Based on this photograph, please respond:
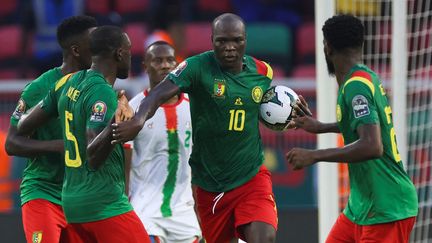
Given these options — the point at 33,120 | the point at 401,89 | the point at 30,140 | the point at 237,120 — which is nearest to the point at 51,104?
the point at 33,120

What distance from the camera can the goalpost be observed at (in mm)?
9484

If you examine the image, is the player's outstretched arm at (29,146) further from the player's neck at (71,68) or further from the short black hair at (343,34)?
the short black hair at (343,34)

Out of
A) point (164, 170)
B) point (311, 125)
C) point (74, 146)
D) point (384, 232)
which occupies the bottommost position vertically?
point (384, 232)

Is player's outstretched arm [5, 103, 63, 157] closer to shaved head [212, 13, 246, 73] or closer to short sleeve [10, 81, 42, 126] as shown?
short sleeve [10, 81, 42, 126]

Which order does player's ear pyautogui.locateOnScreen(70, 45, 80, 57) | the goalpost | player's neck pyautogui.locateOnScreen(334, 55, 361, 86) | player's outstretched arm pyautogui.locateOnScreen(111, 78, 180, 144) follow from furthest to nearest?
the goalpost
player's ear pyautogui.locateOnScreen(70, 45, 80, 57)
player's neck pyautogui.locateOnScreen(334, 55, 361, 86)
player's outstretched arm pyautogui.locateOnScreen(111, 78, 180, 144)

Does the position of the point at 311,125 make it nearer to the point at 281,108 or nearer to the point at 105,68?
the point at 281,108

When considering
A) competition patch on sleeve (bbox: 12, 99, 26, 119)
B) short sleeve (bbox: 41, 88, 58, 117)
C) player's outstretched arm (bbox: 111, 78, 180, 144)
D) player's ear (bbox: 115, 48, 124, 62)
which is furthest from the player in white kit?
player's ear (bbox: 115, 48, 124, 62)

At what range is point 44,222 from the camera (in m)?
7.11

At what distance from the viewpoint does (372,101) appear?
6410mm

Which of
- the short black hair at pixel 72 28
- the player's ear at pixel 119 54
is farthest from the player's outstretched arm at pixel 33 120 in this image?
the short black hair at pixel 72 28

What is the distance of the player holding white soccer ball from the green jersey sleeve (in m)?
0.76

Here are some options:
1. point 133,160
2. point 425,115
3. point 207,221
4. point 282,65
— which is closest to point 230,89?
point 207,221

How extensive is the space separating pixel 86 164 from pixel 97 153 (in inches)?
8.9

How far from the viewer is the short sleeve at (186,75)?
708 centimetres
